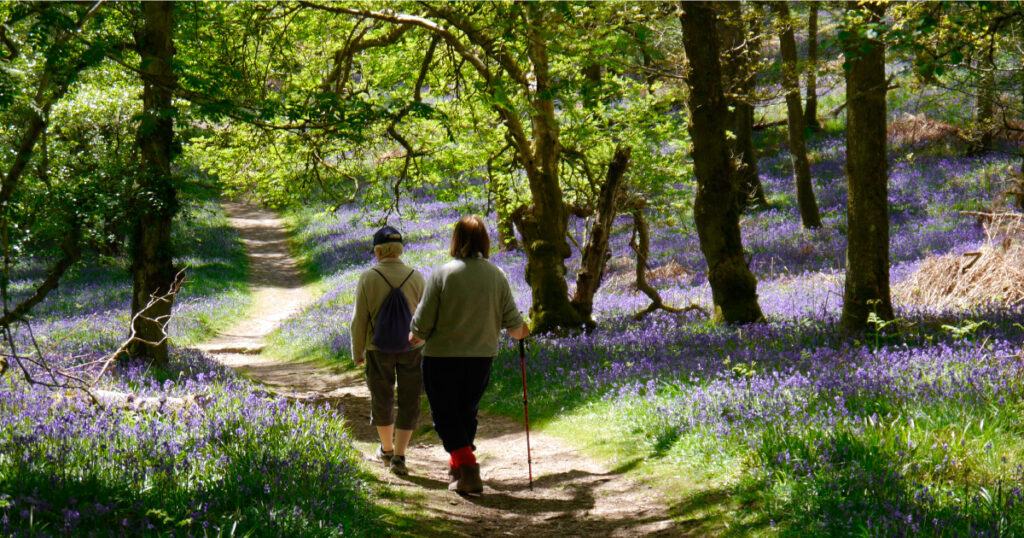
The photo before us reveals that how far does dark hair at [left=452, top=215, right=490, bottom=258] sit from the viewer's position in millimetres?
6363

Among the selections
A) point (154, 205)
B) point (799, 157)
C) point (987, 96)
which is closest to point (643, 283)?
point (987, 96)

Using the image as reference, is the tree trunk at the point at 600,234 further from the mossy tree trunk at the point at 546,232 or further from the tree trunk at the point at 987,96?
the tree trunk at the point at 987,96

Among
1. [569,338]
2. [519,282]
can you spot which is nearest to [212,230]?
[519,282]

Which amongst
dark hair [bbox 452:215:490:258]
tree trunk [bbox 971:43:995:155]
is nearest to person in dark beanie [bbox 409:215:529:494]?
dark hair [bbox 452:215:490:258]

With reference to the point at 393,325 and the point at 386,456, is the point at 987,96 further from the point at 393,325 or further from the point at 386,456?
the point at 386,456

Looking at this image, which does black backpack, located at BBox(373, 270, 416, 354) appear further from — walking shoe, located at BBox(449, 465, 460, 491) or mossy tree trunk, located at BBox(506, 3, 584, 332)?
mossy tree trunk, located at BBox(506, 3, 584, 332)

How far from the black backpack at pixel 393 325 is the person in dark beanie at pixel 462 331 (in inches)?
17.3

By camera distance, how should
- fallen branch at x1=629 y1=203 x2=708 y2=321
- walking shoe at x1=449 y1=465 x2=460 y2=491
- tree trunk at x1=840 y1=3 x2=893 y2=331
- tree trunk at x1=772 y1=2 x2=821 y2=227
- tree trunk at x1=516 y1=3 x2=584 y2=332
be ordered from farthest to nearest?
tree trunk at x1=772 y1=2 x2=821 y2=227 < fallen branch at x1=629 y1=203 x2=708 y2=321 < tree trunk at x1=516 y1=3 x2=584 y2=332 < tree trunk at x1=840 y1=3 x2=893 y2=331 < walking shoe at x1=449 y1=465 x2=460 y2=491

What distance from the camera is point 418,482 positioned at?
6.79 metres

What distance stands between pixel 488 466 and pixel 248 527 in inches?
158

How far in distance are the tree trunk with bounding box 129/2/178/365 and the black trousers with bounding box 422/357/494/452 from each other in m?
3.96

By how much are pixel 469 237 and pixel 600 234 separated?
6.14m

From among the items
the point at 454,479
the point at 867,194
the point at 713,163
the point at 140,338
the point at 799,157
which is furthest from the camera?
the point at 799,157

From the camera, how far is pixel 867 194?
836 cm
